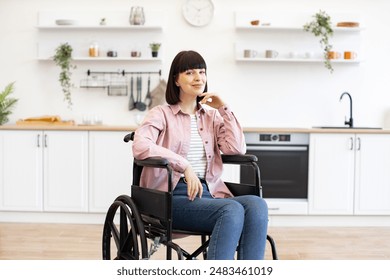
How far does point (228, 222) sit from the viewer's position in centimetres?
213

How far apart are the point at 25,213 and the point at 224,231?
9.54 feet

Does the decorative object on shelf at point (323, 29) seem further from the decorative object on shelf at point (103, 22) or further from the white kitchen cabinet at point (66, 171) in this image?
the white kitchen cabinet at point (66, 171)

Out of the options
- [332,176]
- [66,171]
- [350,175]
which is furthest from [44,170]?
[350,175]

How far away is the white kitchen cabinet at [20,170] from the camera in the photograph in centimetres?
462

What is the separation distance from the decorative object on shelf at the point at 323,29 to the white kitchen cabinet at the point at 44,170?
6.60 ft

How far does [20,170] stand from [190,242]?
1.48 meters

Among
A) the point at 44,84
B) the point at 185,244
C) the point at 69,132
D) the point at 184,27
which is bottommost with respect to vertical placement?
the point at 185,244

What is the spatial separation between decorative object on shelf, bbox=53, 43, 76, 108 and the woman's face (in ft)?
8.89

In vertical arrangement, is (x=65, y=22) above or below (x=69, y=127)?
above

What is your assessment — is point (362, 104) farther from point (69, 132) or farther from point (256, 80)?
point (69, 132)

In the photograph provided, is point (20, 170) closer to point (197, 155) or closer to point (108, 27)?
point (108, 27)

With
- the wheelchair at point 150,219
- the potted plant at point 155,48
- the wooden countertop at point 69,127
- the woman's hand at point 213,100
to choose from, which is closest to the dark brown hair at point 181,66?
the woman's hand at point 213,100

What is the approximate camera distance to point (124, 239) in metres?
2.55
